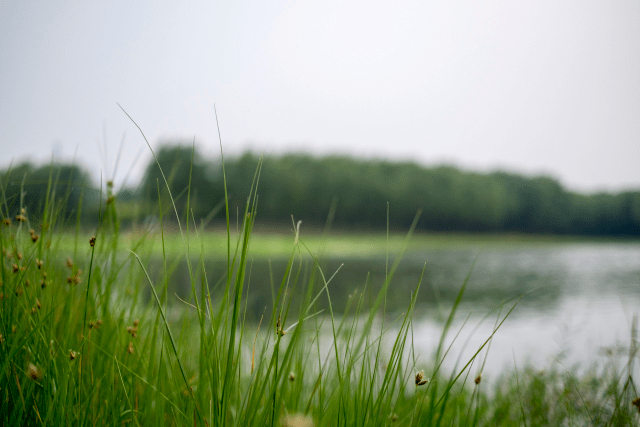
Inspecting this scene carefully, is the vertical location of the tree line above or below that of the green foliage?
above

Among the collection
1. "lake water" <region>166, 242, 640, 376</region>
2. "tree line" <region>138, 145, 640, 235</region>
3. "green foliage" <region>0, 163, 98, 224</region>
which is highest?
"tree line" <region>138, 145, 640, 235</region>

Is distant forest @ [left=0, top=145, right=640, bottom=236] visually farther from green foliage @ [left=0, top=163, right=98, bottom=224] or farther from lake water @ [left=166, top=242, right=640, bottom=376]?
green foliage @ [left=0, top=163, right=98, bottom=224]

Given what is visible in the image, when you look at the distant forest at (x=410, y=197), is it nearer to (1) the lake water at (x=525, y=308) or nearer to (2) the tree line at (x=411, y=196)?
(2) the tree line at (x=411, y=196)

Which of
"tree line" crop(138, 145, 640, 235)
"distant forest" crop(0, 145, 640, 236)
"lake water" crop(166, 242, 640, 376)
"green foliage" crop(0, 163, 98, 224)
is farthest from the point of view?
"tree line" crop(138, 145, 640, 235)

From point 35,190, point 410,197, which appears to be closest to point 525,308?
point 35,190

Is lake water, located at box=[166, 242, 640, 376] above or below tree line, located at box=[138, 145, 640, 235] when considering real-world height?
below

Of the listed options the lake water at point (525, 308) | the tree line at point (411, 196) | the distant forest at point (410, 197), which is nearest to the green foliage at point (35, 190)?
the lake water at point (525, 308)

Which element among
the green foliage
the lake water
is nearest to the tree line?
the lake water

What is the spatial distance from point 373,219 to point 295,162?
914cm

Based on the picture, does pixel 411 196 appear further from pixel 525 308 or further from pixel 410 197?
pixel 525 308

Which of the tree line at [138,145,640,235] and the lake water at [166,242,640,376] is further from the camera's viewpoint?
the tree line at [138,145,640,235]

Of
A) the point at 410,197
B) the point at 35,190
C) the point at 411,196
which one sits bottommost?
the point at 35,190

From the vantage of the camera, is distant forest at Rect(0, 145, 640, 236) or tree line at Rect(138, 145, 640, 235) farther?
tree line at Rect(138, 145, 640, 235)

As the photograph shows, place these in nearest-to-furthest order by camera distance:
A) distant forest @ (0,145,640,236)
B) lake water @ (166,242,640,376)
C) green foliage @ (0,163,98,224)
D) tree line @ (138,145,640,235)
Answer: green foliage @ (0,163,98,224) → lake water @ (166,242,640,376) → distant forest @ (0,145,640,236) → tree line @ (138,145,640,235)
